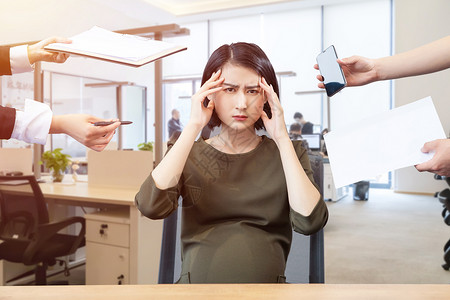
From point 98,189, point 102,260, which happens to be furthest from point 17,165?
point 102,260

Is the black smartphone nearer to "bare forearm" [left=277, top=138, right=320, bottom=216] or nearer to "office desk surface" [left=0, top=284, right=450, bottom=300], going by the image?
"bare forearm" [left=277, top=138, right=320, bottom=216]

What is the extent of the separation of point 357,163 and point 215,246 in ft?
1.30

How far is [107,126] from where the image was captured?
0.76 metres

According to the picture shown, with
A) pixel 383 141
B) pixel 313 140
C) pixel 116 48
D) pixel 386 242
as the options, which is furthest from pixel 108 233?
pixel 313 140

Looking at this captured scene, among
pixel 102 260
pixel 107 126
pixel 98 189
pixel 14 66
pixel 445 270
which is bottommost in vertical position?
pixel 445 270

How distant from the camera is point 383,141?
2.52 feet

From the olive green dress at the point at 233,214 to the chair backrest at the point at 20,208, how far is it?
4.38 ft

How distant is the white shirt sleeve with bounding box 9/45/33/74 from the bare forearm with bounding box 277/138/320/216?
1.92ft

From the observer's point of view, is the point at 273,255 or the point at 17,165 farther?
the point at 17,165

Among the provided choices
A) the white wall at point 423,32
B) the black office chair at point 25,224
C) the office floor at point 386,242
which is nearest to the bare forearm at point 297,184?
the white wall at point 423,32

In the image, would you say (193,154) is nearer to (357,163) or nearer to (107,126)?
(107,126)

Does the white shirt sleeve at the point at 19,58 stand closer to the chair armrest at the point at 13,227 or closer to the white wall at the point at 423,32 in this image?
the white wall at the point at 423,32

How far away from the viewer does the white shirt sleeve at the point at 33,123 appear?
0.76 meters

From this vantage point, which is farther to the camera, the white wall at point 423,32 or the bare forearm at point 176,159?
the white wall at point 423,32
